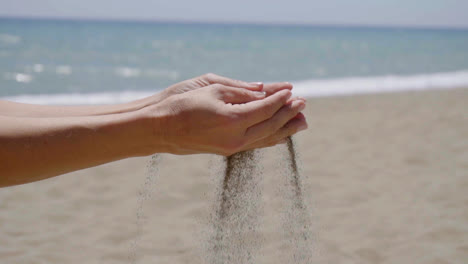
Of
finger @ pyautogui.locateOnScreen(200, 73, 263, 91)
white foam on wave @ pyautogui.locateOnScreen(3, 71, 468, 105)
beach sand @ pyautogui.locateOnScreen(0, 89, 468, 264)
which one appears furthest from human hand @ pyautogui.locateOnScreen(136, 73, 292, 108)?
white foam on wave @ pyautogui.locateOnScreen(3, 71, 468, 105)

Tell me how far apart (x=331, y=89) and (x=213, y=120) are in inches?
381

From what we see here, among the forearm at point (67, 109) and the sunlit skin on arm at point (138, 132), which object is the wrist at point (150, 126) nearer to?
the sunlit skin on arm at point (138, 132)

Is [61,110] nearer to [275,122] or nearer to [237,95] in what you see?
[237,95]

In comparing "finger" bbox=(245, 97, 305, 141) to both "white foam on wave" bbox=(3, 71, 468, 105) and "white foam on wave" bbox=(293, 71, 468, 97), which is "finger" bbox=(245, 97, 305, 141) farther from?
"white foam on wave" bbox=(293, 71, 468, 97)

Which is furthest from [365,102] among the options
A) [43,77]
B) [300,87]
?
[43,77]

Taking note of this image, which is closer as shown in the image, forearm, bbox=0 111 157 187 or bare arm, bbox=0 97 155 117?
forearm, bbox=0 111 157 187

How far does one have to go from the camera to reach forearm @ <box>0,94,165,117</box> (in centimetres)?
166

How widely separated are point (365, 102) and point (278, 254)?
572 centimetres

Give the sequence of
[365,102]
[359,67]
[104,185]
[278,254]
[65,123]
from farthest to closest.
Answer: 1. [359,67]
2. [365,102]
3. [104,185]
4. [278,254]
5. [65,123]

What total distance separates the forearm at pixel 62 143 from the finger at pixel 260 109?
0.31m

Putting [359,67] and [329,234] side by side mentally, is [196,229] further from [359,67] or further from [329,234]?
[359,67]

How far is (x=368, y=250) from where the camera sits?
2732mm

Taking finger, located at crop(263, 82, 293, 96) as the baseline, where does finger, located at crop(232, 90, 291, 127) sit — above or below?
below

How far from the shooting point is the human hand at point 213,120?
1412mm
